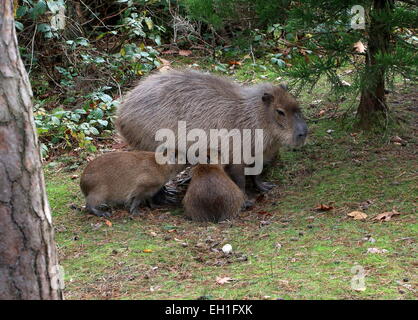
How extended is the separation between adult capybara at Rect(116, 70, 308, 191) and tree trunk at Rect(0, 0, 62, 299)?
10.4ft

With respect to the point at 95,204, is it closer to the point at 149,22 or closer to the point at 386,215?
the point at 386,215

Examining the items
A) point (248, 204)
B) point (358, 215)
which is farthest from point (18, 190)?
point (248, 204)

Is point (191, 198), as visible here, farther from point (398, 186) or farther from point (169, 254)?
point (398, 186)

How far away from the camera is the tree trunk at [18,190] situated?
2590mm

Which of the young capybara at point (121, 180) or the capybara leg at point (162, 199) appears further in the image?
the capybara leg at point (162, 199)

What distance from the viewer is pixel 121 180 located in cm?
530

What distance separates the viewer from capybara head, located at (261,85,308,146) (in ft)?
18.9

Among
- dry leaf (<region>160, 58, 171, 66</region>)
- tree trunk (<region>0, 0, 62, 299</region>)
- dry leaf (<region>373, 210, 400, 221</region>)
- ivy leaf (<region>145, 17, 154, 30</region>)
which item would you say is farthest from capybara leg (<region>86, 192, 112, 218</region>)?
ivy leaf (<region>145, 17, 154, 30</region>)

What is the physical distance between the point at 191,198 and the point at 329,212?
1142 millimetres

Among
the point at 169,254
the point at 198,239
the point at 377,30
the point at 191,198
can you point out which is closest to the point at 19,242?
the point at 169,254

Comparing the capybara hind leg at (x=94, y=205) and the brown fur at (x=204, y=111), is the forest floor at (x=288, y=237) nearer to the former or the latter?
the capybara hind leg at (x=94, y=205)

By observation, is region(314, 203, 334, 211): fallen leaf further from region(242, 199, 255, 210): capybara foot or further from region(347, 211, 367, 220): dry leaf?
region(242, 199, 255, 210): capybara foot

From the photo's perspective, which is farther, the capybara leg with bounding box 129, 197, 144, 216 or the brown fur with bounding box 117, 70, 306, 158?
the brown fur with bounding box 117, 70, 306, 158

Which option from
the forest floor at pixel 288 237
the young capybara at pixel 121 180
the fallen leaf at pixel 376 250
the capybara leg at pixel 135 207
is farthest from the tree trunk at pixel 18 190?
the capybara leg at pixel 135 207
